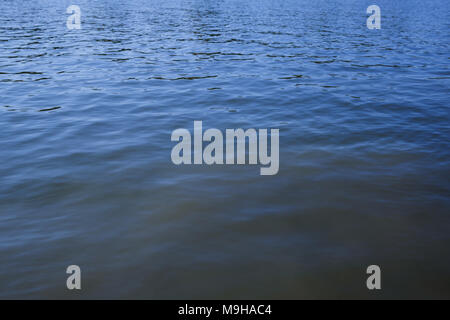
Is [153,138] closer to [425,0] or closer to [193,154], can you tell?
[193,154]

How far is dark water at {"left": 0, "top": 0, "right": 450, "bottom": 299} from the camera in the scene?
5.70 m

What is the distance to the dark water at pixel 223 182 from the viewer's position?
5.70 meters

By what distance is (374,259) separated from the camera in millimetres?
5922

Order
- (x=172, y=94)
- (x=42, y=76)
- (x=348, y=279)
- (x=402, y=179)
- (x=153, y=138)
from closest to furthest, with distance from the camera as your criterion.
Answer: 1. (x=348, y=279)
2. (x=402, y=179)
3. (x=153, y=138)
4. (x=172, y=94)
5. (x=42, y=76)

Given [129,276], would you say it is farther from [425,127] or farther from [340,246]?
[425,127]

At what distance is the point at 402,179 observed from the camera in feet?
Result: 27.0

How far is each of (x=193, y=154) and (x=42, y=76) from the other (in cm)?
1083

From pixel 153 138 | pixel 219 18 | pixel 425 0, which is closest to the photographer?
pixel 153 138

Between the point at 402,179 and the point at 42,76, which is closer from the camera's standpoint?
the point at 402,179

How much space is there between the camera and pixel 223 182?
27.1 feet

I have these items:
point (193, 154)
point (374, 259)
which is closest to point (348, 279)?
point (374, 259)
